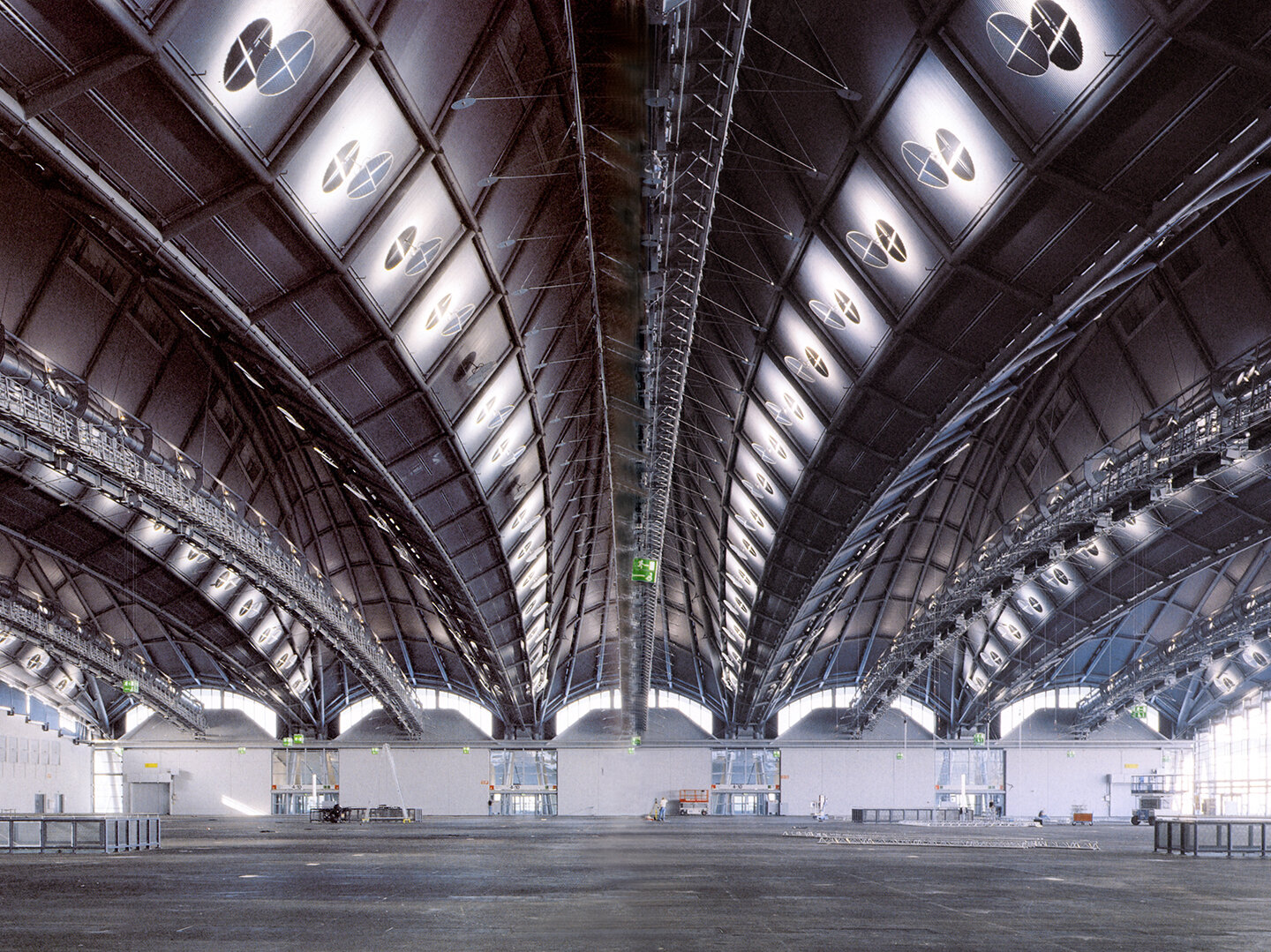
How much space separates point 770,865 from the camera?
1201 inches

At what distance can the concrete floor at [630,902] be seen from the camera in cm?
1565

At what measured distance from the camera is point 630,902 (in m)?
20.6

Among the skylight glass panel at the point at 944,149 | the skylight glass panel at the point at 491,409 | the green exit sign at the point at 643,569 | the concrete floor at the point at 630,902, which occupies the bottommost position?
the concrete floor at the point at 630,902

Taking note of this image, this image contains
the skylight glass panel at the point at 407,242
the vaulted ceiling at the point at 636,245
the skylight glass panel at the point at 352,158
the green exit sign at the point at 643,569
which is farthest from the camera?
the green exit sign at the point at 643,569

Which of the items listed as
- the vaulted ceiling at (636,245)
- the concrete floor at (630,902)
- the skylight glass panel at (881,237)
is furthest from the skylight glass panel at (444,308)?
the concrete floor at (630,902)

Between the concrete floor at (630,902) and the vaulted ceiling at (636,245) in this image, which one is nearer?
the concrete floor at (630,902)

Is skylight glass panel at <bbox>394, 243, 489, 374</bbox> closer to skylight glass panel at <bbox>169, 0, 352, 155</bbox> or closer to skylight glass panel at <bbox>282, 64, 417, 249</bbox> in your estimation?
skylight glass panel at <bbox>282, 64, 417, 249</bbox>

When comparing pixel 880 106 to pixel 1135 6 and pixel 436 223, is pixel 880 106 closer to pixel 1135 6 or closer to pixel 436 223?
pixel 1135 6

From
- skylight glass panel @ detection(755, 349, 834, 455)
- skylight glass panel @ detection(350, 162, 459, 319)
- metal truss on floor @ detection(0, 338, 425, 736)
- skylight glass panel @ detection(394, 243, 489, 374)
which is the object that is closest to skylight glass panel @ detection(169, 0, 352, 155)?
skylight glass panel @ detection(350, 162, 459, 319)

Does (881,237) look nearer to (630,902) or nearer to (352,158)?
(352,158)

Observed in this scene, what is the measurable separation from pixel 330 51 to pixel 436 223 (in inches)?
240

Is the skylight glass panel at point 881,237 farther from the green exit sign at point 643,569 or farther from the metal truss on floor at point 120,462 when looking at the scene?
the metal truss on floor at point 120,462

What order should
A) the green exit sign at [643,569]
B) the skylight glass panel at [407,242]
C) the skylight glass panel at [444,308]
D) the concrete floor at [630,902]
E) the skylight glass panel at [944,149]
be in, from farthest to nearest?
the green exit sign at [643,569] < the skylight glass panel at [444,308] < the skylight glass panel at [407,242] < the skylight glass panel at [944,149] < the concrete floor at [630,902]

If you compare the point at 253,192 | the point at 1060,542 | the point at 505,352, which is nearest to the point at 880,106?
the point at 253,192
